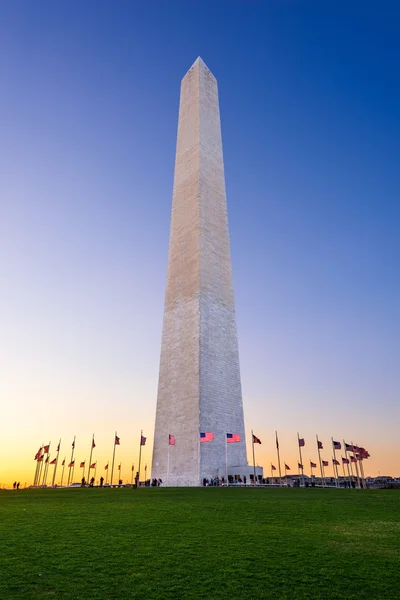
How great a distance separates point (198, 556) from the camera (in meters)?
7.69

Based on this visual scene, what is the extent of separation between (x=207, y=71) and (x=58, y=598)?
52.2m

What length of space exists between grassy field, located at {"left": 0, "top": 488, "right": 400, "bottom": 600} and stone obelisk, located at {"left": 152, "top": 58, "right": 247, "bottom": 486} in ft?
66.9

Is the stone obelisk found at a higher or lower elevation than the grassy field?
higher

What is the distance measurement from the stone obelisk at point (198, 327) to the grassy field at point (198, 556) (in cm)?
2040

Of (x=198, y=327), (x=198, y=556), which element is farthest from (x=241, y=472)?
(x=198, y=556)

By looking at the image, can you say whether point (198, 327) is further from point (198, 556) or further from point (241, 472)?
point (198, 556)

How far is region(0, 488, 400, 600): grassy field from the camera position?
6066 millimetres

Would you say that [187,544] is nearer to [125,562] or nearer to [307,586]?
[125,562]

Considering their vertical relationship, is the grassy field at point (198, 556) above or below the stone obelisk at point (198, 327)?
below

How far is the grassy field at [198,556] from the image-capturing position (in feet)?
19.9

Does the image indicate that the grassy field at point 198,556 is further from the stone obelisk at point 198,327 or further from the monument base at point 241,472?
the monument base at point 241,472

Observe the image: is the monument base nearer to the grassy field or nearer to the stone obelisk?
the stone obelisk

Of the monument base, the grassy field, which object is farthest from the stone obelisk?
the grassy field

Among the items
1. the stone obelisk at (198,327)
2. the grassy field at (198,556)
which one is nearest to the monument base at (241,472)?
the stone obelisk at (198,327)
